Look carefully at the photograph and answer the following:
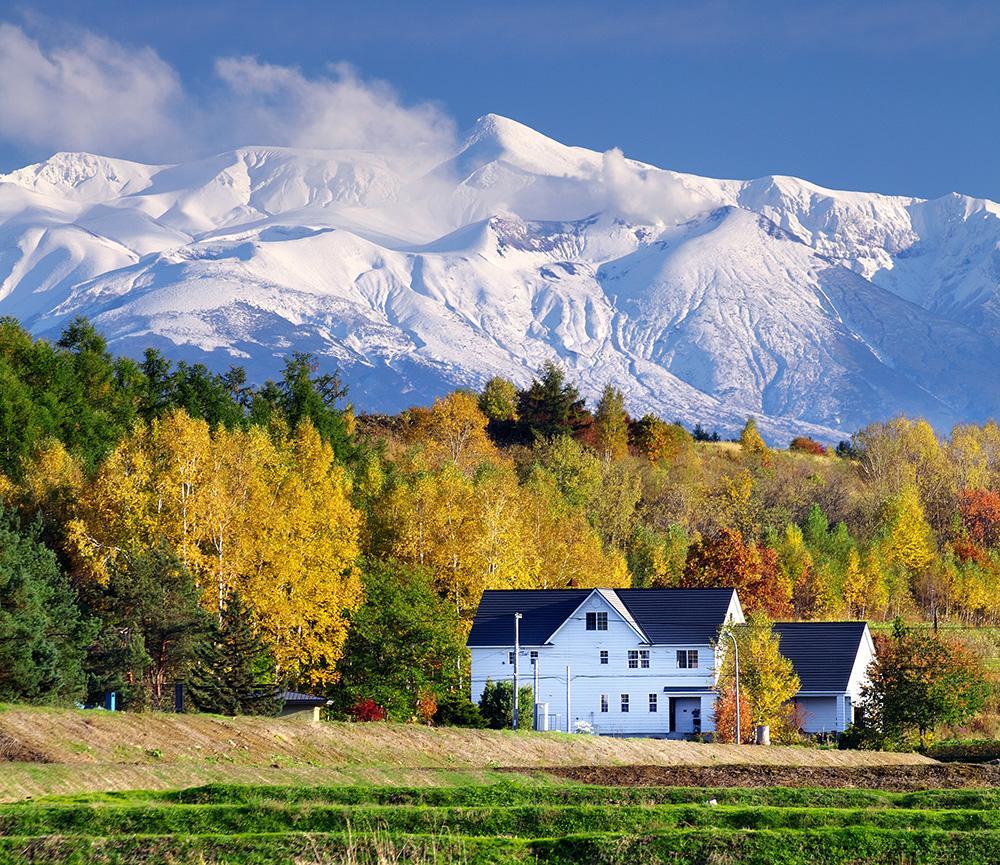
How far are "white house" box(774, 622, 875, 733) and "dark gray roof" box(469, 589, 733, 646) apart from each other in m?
4.82

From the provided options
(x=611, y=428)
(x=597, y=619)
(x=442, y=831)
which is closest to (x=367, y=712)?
(x=597, y=619)

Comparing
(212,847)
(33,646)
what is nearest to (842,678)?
(33,646)

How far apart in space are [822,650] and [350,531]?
82.1 feet

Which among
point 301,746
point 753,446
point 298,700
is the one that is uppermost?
point 753,446

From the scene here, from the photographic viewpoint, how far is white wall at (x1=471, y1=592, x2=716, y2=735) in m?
80.2

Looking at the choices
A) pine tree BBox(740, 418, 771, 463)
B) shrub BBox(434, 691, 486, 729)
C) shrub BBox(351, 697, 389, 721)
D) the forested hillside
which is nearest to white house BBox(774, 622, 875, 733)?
the forested hillside

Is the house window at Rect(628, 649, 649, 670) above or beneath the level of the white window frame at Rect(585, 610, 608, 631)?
beneath

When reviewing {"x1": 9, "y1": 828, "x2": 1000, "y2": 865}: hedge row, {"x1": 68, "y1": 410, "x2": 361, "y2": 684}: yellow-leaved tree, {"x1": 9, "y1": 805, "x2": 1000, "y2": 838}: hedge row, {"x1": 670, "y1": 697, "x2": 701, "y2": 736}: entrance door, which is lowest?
{"x1": 9, "y1": 828, "x2": 1000, "y2": 865}: hedge row

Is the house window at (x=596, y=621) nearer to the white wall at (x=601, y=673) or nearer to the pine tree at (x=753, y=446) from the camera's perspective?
the white wall at (x=601, y=673)

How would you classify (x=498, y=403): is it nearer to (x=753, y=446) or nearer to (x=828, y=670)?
(x=753, y=446)

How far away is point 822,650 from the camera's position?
82.3 metres

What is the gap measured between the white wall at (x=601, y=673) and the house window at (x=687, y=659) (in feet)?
0.62

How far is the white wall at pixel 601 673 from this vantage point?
80188 millimetres

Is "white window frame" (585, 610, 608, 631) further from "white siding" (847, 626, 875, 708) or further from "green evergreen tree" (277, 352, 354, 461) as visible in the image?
"green evergreen tree" (277, 352, 354, 461)
